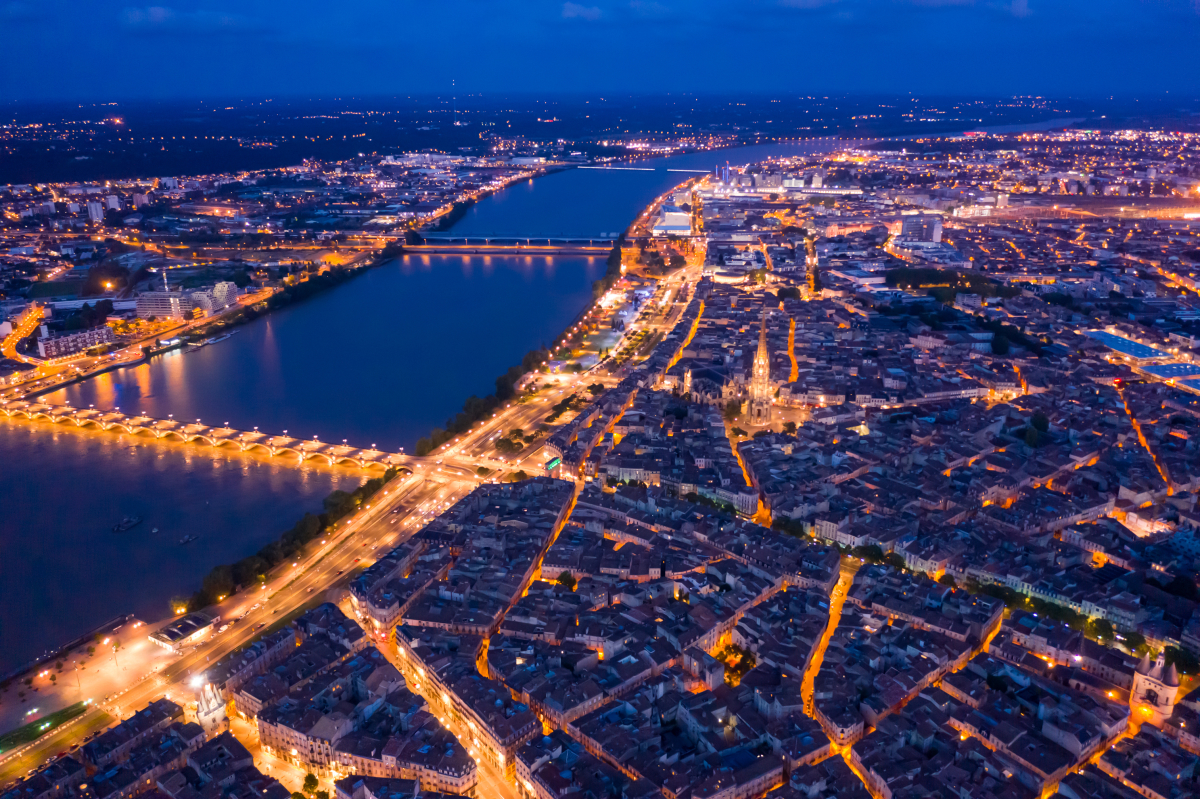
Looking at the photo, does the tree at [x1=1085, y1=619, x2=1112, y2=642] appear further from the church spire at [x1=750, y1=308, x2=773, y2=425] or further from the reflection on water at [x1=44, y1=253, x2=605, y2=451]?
the reflection on water at [x1=44, y1=253, x2=605, y2=451]

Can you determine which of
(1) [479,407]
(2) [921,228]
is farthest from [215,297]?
(2) [921,228]

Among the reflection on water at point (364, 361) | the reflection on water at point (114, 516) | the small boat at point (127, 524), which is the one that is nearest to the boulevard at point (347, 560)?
the reflection on water at point (114, 516)

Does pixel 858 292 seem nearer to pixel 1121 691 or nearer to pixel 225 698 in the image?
pixel 1121 691

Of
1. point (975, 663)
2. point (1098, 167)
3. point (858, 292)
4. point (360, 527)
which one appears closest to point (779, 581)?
point (975, 663)

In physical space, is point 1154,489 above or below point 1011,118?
below

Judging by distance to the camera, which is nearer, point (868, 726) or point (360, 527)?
point (868, 726)

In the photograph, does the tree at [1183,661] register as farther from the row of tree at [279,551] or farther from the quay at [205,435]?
the quay at [205,435]

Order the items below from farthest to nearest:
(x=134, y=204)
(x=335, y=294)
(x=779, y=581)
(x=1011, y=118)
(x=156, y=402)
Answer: (x=1011, y=118) < (x=134, y=204) < (x=335, y=294) < (x=156, y=402) < (x=779, y=581)
